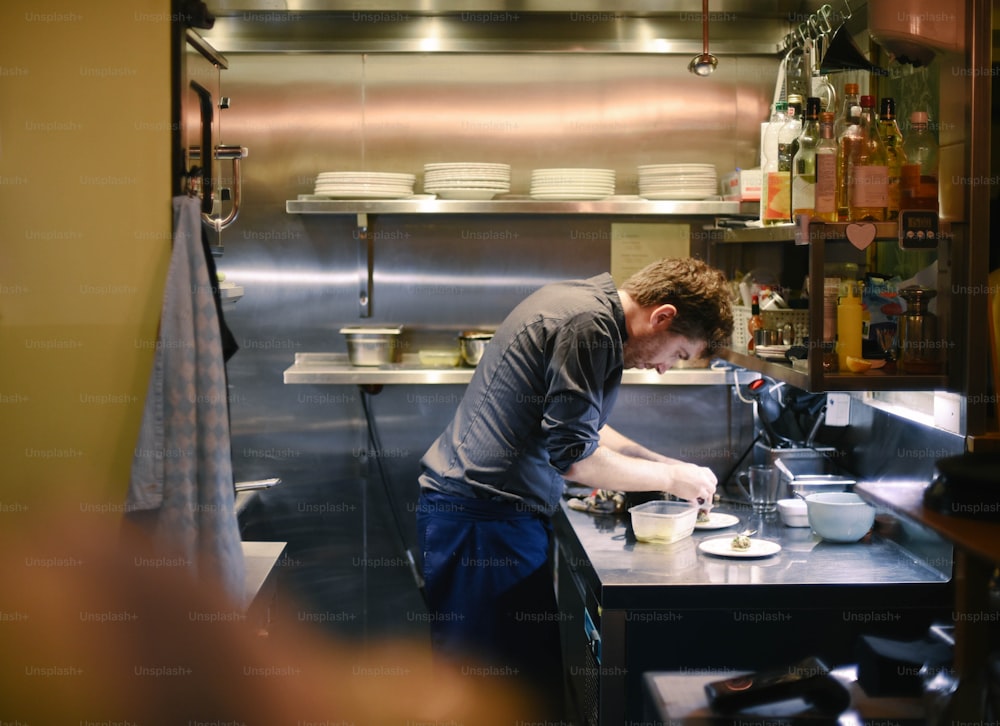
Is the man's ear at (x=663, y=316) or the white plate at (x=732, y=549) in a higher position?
the man's ear at (x=663, y=316)

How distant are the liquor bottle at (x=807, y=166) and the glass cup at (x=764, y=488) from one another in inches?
35.6

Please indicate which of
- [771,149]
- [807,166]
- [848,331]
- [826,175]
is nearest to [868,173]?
[826,175]

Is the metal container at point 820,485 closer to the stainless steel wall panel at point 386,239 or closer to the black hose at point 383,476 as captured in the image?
the stainless steel wall panel at point 386,239

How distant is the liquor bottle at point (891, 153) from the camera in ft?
8.18

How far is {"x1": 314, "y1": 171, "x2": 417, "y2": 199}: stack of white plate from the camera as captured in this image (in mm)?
3363

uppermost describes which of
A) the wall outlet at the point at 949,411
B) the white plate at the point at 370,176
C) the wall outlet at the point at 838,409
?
the white plate at the point at 370,176

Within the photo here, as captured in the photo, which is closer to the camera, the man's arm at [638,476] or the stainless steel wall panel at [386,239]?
the man's arm at [638,476]

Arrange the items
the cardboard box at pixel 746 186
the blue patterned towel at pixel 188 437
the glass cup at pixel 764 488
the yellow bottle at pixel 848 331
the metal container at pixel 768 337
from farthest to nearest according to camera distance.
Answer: the cardboard box at pixel 746 186, the glass cup at pixel 764 488, the metal container at pixel 768 337, the yellow bottle at pixel 848 331, the blue patterned towel at pixel 188 437

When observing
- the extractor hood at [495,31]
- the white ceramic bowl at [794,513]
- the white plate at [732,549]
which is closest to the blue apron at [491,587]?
the white plate at [732,549]

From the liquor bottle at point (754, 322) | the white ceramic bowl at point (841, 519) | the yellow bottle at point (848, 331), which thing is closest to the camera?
the yellow bottle at point (848, 331)

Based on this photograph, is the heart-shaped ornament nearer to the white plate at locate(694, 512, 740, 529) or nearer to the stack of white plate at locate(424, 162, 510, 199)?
the white plate at locate(694, 512, 740, 529)

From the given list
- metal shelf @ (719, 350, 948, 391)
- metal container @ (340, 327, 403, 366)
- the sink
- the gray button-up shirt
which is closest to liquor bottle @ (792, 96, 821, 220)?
metal shelf @ (719, 350, 948, 391)

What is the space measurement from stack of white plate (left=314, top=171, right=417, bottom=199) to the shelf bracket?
0.92 ft

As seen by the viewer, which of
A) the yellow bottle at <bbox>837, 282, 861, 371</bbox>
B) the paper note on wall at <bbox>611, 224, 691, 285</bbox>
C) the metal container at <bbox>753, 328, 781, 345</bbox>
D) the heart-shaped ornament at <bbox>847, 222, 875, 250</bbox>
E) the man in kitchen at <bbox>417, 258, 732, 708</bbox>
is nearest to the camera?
the heart-shaped ornament at <bbox>847, 222, 875, 250</bbox>
